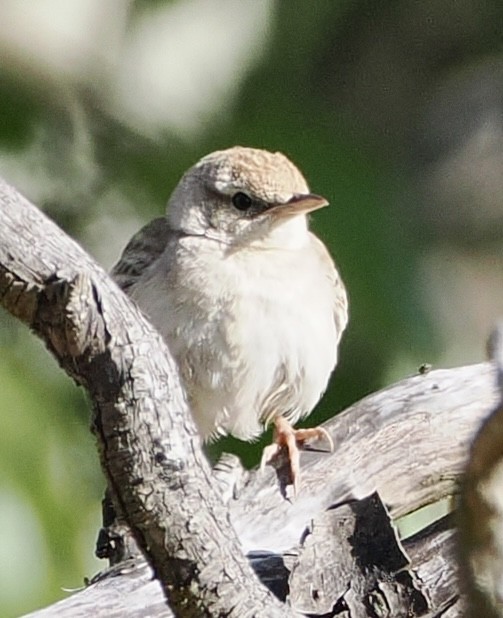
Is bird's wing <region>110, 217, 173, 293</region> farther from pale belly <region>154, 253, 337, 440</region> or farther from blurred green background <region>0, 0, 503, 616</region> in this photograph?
pale belly <region>154, 253, 337, 440</region>

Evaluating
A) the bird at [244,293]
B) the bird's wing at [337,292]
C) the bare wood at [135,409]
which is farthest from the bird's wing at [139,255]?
the bare wood at [135,409]

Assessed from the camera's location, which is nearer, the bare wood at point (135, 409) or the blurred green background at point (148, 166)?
the bare wood at point (135, 409)

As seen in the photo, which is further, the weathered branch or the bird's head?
the bird's head

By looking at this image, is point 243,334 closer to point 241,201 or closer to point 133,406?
point 241,201

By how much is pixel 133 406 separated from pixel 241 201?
6.27 feet

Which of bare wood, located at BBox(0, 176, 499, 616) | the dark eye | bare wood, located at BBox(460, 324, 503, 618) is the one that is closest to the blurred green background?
the dark eye

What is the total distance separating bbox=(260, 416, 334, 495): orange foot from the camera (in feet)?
9.25

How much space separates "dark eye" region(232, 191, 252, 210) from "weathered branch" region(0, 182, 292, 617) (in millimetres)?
1807

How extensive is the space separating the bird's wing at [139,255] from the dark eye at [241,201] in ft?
0.55

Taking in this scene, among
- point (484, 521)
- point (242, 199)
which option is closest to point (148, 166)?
point (242, 199)

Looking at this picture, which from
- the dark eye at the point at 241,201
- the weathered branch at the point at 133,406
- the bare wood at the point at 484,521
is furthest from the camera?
the dark eye at the point at 241,201

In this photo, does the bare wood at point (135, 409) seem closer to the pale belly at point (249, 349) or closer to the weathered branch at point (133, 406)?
the weathered branch at point (133, 406)

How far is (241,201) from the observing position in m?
3.38

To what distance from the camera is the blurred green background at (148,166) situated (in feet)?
7.37
